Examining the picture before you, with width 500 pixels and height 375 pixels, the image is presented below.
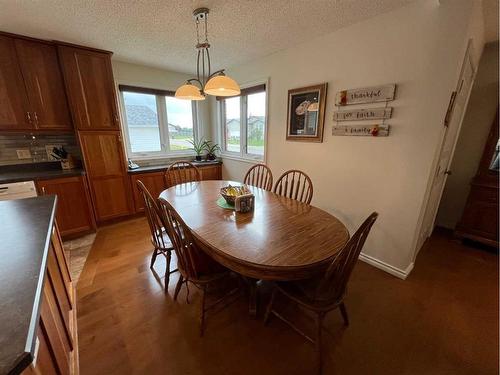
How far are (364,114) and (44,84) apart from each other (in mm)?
3456

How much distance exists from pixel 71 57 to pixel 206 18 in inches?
68.5

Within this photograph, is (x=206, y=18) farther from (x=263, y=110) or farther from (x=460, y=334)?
(x=460, y=334)

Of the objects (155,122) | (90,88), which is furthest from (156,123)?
(90,88)

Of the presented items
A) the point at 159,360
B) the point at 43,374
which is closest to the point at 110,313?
the point at 159,360

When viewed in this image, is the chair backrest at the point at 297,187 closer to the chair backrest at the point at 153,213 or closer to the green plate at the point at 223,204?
the green plate at the point at 223,204

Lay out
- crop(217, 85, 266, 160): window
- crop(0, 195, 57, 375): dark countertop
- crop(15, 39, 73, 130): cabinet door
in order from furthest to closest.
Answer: crop(217, 85, 266, 160): window < crop(15, 39, 73, 130): cabinet door < crop(0, 195, 57, 375): dark countertop

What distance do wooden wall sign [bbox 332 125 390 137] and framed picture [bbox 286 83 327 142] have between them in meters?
0.20

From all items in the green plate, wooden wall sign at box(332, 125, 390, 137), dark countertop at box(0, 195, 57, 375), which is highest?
wooden wall sign at box(332, 125, 390, 137)

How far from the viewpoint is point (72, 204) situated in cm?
253

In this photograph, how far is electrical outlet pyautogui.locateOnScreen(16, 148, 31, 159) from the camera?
8.29 feet

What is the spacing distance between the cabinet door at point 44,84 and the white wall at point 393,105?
2.62m

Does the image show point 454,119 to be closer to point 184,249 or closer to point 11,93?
point 184,249

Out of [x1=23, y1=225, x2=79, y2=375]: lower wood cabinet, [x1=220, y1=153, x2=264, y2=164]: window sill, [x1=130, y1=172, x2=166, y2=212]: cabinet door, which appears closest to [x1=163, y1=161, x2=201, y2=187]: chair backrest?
[x1=130, y1=172, x2=166, y2=212]: cabinet door

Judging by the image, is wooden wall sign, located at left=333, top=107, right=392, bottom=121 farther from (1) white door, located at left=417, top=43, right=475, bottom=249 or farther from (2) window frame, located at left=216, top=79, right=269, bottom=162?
(2) window frame, located at left=216, top=79, right=269, bottom=162
